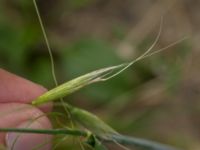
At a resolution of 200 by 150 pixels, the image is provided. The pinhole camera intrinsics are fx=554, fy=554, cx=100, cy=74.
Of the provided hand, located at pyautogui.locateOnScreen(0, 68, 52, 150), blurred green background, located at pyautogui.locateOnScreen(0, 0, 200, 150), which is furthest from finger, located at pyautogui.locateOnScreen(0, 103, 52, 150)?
blurred green background, located at pyautogui.locateOnScreen(0, 0, 200, 150)

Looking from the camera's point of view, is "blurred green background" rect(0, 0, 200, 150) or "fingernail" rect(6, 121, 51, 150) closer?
"fingernail" rect(6, 121, 51, 150)

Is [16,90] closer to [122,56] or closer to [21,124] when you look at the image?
[21,124]

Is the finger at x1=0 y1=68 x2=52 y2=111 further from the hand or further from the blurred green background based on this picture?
the blurred green background

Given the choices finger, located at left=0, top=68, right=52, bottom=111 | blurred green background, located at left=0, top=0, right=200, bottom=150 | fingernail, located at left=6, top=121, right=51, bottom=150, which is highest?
finger, located at left=0, top=68, right=52, bottom=111

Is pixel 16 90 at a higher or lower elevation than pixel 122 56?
higher

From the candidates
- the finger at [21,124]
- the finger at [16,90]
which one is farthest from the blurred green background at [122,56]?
the finger at [21,124]

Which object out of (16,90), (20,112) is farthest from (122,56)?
(20,112)
